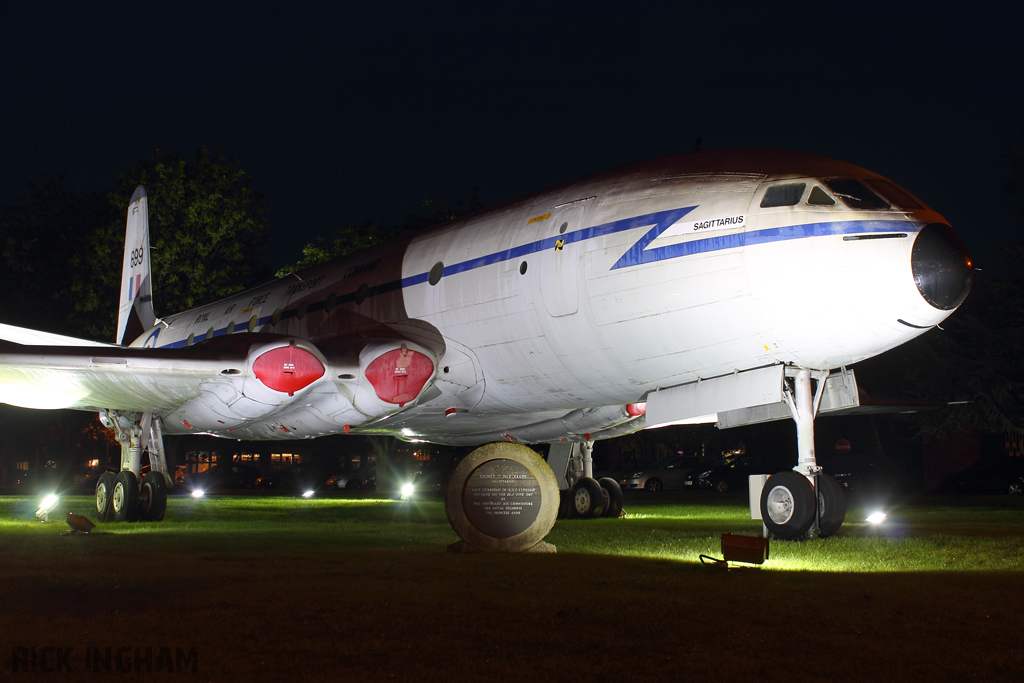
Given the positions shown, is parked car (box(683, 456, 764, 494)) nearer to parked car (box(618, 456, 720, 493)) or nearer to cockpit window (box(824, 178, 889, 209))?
parked car (box(618, 456, 720, 493))

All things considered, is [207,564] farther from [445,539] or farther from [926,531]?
[926,531]

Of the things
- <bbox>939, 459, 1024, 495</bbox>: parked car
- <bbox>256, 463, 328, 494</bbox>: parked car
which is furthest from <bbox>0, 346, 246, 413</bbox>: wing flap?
<bbox>256, 463, 328, 494</bbox>: parked car

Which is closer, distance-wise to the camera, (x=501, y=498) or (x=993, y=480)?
(x=501, y=498)

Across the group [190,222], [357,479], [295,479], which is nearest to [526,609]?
[190,222]

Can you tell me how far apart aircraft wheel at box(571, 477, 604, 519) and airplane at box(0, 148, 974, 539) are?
1455 millimetres

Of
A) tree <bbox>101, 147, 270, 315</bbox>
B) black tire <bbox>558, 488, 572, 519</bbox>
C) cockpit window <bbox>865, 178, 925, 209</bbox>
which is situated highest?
tree <bbox>101, 147, 270, 315</bbox>

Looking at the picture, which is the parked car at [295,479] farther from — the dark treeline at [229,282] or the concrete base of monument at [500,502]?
the concrete base of monument at [500,502]

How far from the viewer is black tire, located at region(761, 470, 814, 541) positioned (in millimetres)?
8469

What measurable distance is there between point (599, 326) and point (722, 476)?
85.9ft

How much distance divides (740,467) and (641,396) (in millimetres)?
25503

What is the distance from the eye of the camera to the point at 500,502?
911cm

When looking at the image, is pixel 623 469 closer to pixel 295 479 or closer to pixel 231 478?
pixel 295 479

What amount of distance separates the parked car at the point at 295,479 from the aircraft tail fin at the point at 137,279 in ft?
68.3

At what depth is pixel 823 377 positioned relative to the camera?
9023 millimetres
